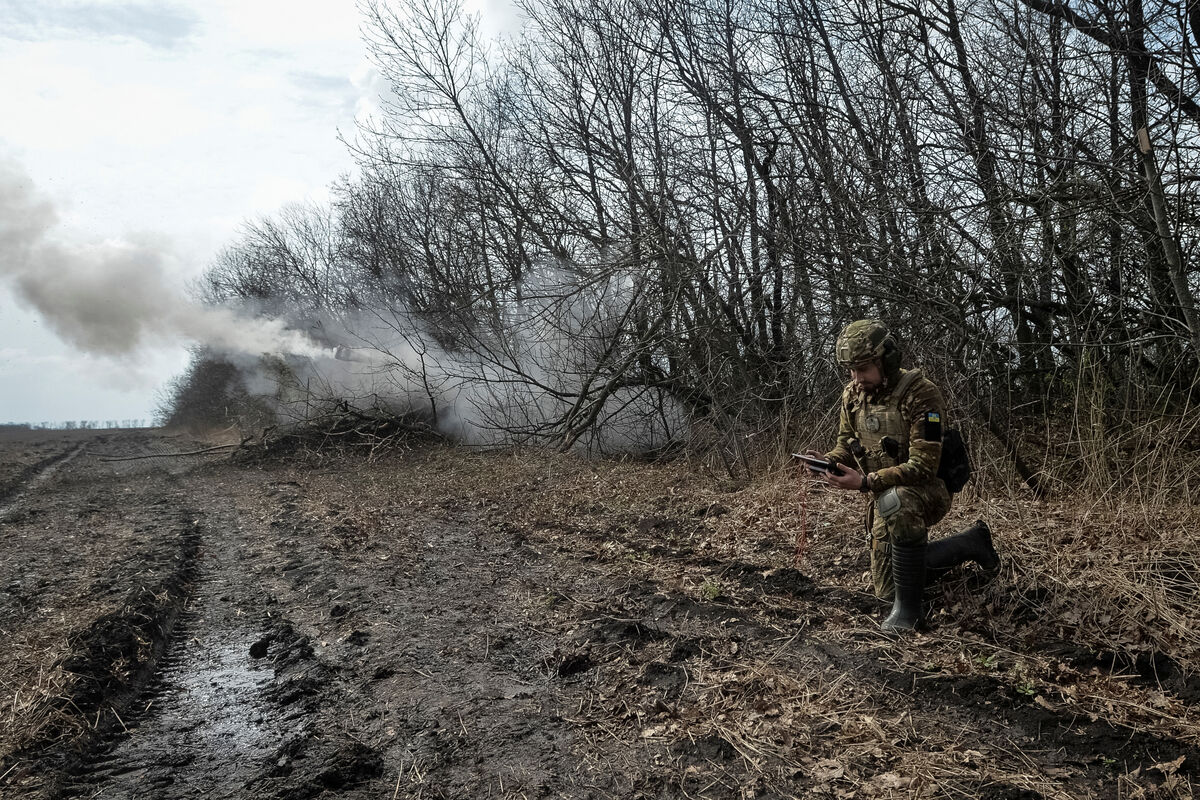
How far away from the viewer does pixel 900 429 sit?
462 cm

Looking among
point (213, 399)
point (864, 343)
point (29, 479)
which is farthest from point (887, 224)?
point (213, 399)

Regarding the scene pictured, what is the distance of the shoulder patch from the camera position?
4.46 meters

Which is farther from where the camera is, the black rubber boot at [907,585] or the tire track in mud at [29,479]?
the tire track in mud at [29,479]

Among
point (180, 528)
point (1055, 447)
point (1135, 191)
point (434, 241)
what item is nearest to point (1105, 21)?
point (1135, 191)

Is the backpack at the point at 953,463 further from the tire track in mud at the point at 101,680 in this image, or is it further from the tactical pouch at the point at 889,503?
the tire track in mud at the point at 101,680

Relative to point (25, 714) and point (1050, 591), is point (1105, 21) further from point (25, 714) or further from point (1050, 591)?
point (25, 714)

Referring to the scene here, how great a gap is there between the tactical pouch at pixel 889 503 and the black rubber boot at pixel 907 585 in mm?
205

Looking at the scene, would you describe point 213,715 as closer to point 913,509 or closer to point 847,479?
point 847,479

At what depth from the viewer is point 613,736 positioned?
12.0ft

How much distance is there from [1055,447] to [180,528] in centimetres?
990

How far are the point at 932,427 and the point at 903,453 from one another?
25 centimetres

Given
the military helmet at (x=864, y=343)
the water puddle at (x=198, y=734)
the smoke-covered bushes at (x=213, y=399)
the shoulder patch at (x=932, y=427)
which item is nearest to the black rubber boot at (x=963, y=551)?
the shoulder patch at (x=932, y=427)

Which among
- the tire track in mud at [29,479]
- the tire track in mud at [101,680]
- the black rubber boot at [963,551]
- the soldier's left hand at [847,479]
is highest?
the tire track in mud at [29,479]

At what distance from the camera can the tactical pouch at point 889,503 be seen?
455 centimetres
